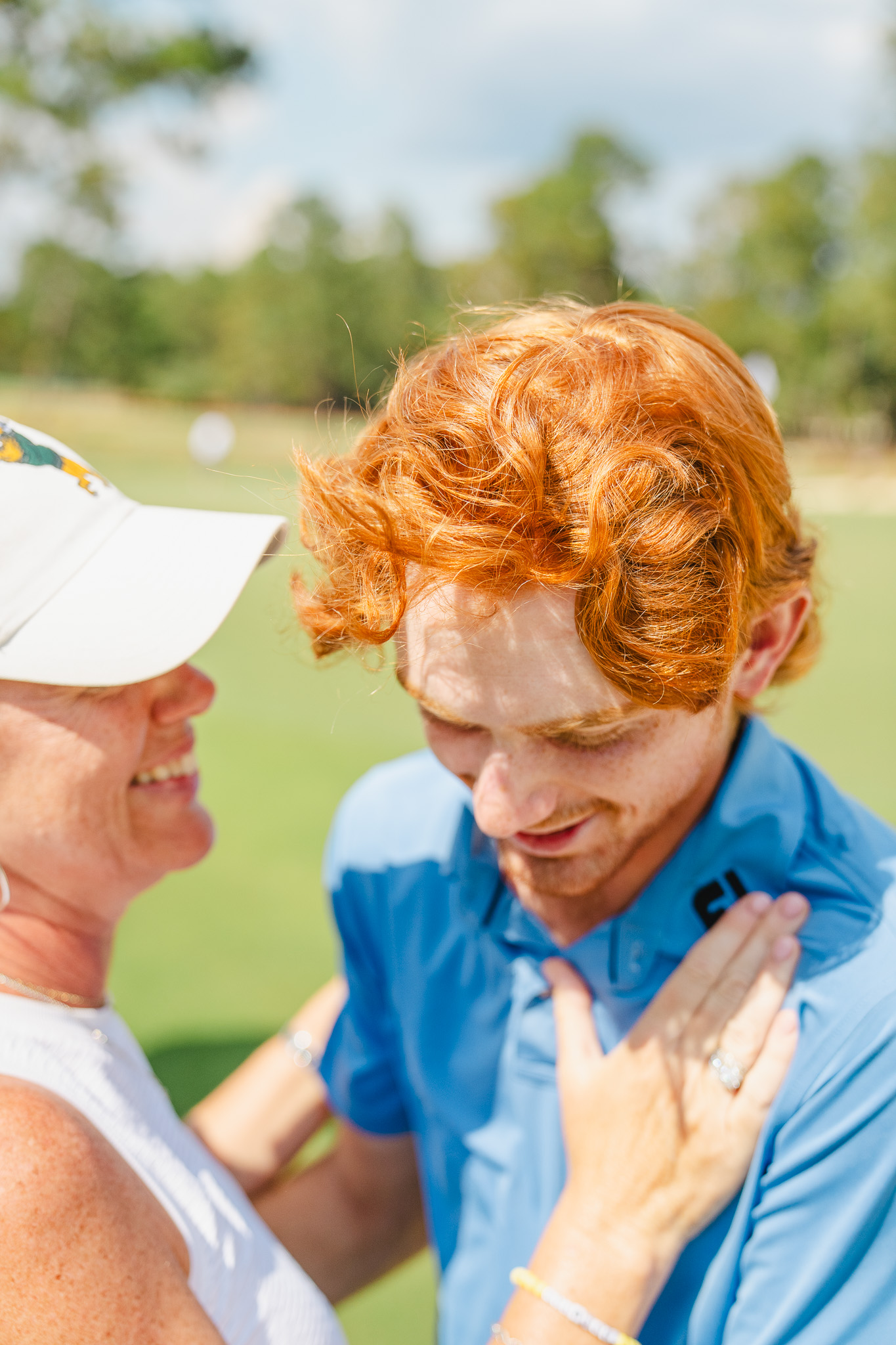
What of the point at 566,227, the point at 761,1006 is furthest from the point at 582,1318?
the point at 566,227

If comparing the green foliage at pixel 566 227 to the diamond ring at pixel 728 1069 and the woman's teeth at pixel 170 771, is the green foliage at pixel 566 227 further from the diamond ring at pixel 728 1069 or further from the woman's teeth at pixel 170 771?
the diamond ring at pixel 728 1069

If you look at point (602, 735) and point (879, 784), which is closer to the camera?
point (602, 735)

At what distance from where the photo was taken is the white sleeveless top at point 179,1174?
151 centimetres

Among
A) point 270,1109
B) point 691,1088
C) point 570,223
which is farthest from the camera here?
point 570,223

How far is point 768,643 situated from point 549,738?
43cm

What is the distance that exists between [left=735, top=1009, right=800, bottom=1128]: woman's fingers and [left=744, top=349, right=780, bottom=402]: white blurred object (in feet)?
3.06

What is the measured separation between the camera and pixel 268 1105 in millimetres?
2377

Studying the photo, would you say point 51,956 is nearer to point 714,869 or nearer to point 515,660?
point 515,660

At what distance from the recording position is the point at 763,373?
24.3m

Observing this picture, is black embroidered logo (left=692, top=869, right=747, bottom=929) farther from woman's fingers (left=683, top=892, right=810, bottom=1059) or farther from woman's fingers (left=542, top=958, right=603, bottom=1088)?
woman's fingers (left=542, top=958, right=603, bottom=1088)

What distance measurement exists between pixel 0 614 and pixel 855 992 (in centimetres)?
134

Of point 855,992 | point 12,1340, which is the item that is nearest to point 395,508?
point 855,992

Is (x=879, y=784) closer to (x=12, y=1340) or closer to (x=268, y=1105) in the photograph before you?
(x=268, y=1105)

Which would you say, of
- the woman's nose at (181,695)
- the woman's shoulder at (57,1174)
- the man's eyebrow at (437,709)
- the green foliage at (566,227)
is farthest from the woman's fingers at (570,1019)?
the green foliage at (566,227)
